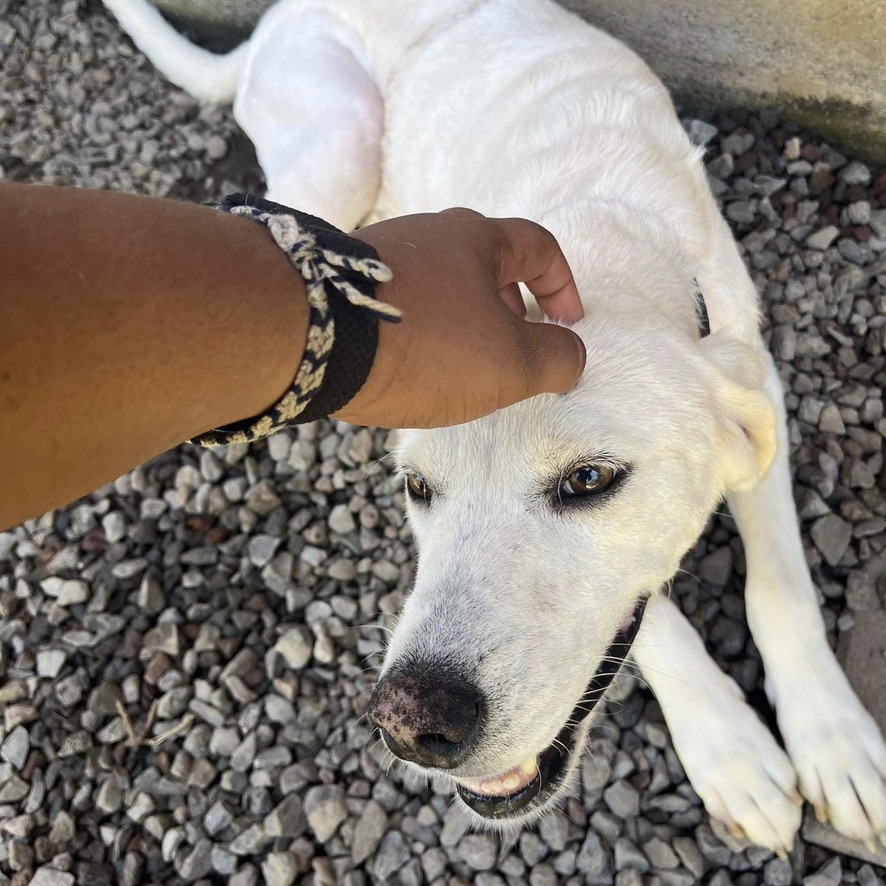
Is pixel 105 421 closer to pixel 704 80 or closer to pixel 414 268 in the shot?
pixel 414 268

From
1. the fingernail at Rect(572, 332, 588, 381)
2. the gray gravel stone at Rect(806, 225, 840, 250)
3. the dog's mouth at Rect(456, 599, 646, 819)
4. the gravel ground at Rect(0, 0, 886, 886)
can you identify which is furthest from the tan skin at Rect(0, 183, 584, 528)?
the gray gravel stone at Rect(806, 225, 840, 250)

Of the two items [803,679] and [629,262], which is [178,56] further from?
[803,679]

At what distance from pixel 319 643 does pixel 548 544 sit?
4.65ft

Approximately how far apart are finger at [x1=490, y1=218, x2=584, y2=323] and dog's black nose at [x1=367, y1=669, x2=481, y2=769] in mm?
845

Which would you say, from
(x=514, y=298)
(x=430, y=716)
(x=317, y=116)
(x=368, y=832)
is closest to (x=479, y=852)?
(x=368, y=832)

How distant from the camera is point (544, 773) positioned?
1940 millimetres

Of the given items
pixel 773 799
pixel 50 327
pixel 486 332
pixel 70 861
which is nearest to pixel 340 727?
pixel 70 861

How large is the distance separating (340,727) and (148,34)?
3.69m

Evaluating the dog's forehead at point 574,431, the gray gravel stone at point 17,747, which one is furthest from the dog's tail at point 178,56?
the gray gravel stone at point 17,747

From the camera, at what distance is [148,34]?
13.5ft

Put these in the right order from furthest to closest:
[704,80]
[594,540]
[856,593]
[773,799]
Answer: [704,80]
[856,593]
[773,799]
[594,540]

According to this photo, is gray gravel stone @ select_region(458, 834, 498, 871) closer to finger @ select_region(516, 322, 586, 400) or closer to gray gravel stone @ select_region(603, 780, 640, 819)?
gray gravel stone @ select_region(603, 780, 640, 819)

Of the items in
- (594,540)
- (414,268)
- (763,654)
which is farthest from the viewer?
(763,654)

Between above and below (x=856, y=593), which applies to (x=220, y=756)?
below
